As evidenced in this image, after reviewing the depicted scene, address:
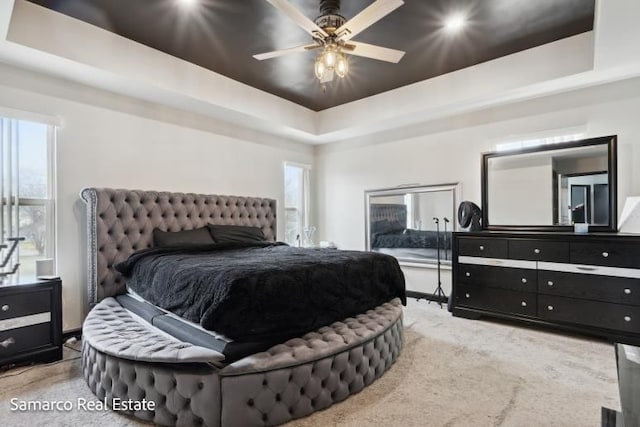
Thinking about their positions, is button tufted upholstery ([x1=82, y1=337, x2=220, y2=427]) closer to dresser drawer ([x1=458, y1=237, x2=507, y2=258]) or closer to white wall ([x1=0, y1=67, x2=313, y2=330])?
white wall ([x1=0, y1=67, x2=313, y2=330])

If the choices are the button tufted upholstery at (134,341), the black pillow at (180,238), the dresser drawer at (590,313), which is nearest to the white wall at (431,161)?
the dresser drawer at (590,313)

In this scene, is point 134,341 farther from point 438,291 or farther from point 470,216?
point 438,291

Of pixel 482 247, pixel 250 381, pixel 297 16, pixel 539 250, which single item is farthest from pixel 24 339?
pixel 539 250

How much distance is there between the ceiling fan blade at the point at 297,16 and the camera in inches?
85.7

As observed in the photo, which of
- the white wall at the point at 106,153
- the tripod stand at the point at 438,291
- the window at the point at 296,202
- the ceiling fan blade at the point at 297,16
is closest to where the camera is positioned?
the ceiling fan blade at the point at 297,16

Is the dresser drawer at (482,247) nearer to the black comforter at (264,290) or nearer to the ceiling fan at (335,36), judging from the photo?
the black comforter at (264,290)

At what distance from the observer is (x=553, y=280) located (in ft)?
11.4

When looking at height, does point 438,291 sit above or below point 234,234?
below

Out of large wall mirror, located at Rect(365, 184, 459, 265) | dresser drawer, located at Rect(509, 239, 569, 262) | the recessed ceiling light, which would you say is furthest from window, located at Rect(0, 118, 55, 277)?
dresser drawer, located at Rect(509, 239, 569, 262)

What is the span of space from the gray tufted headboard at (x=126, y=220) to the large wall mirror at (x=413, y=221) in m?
2.36

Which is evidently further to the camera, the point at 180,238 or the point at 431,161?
the point at 431,161

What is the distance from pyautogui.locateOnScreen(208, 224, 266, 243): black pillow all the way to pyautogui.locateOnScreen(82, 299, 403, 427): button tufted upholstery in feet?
6.38

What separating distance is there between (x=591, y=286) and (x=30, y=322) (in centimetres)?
493

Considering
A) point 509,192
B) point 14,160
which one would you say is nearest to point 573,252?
point 509,192
